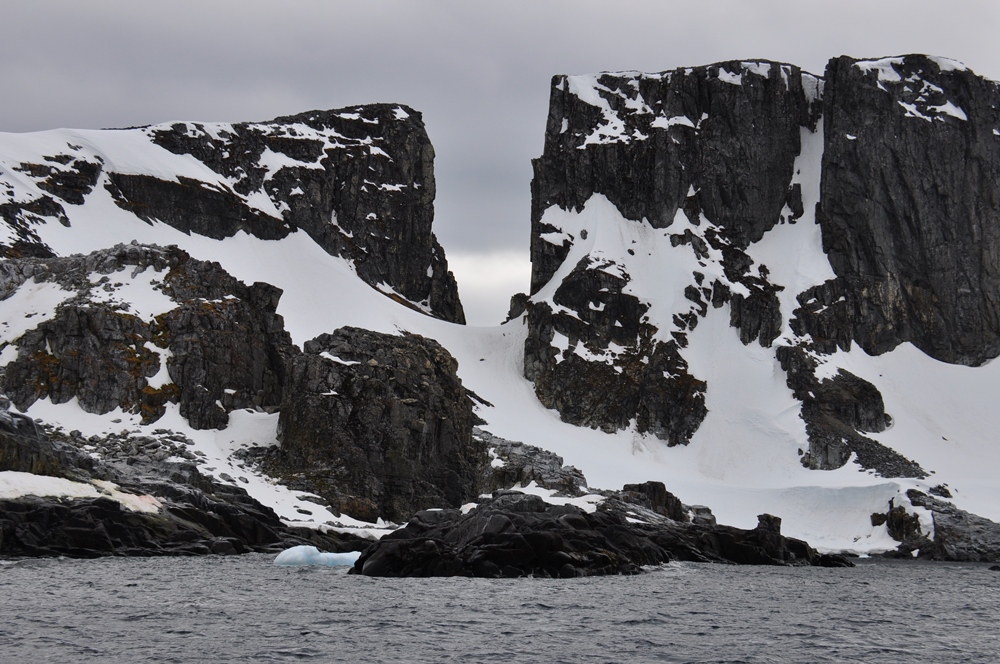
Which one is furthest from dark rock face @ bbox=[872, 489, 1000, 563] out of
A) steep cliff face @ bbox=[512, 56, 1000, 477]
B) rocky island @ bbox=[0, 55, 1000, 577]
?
steep cliff face @ bbox=[512, 56, 1000, 477]

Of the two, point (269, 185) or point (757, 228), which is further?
point (757, 228)

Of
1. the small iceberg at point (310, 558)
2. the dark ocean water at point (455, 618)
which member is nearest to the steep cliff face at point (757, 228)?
the small iceberg at point (310, 558)

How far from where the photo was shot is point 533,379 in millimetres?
134000

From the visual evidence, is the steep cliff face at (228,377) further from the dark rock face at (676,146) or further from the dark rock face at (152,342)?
the dark rock face at (676,146)

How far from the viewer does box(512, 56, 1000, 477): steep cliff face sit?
133875mm

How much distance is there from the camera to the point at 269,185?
143 meters

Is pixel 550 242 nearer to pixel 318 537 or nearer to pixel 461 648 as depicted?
pixel 318 537

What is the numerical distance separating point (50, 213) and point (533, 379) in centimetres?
5882

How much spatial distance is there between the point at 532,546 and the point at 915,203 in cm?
10766

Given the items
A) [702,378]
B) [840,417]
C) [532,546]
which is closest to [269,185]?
[702,378]

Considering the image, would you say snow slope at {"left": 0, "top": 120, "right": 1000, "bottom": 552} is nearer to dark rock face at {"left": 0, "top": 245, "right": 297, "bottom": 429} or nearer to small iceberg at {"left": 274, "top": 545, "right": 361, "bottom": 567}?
dark rock face at {"left": 0, "top": 245, "right": 297, "bottom": 429}

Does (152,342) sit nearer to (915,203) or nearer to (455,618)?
(455,618)

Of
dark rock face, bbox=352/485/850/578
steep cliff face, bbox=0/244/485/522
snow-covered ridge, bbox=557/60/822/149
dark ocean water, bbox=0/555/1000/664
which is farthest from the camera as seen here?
snow-covered ridge, bbox=557/60/822/149

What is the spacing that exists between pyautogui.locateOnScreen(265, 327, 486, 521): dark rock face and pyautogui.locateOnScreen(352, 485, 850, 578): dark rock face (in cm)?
1904
